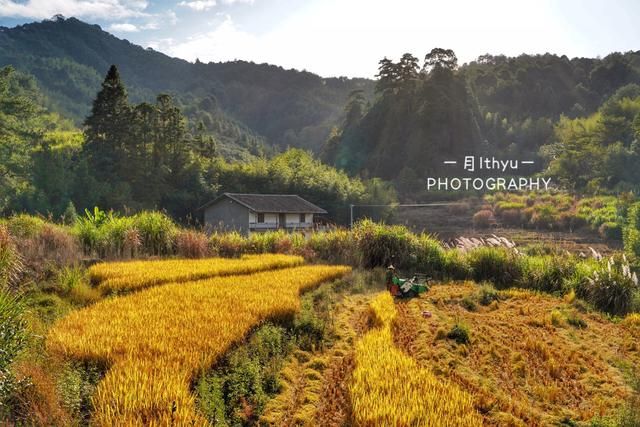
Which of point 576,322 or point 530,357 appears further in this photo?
point 576,322

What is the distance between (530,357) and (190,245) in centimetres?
1189

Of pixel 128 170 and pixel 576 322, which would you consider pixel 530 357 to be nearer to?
pixel 576 322

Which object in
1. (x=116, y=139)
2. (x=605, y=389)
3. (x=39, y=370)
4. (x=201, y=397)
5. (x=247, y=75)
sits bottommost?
(x=605, y=389)

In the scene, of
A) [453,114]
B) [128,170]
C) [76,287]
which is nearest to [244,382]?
[76,287]

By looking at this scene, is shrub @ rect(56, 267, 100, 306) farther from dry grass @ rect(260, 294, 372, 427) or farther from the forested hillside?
the forested hillside

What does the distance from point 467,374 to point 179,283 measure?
7.05 meters

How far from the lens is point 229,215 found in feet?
123

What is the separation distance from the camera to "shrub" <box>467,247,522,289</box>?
15.8 metres

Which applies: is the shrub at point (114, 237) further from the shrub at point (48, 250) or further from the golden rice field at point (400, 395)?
the golden rice field at point (400, 395)

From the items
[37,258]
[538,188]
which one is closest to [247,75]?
[538,188]

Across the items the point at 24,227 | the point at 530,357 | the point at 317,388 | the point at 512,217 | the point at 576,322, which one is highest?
the point at 24,227

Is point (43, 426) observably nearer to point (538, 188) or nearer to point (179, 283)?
point (179, 283)

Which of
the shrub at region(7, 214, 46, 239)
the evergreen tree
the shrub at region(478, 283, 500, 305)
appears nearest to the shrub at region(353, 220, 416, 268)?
the shrub at region(478, 283, 500, 305)

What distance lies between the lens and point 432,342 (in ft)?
28.2
